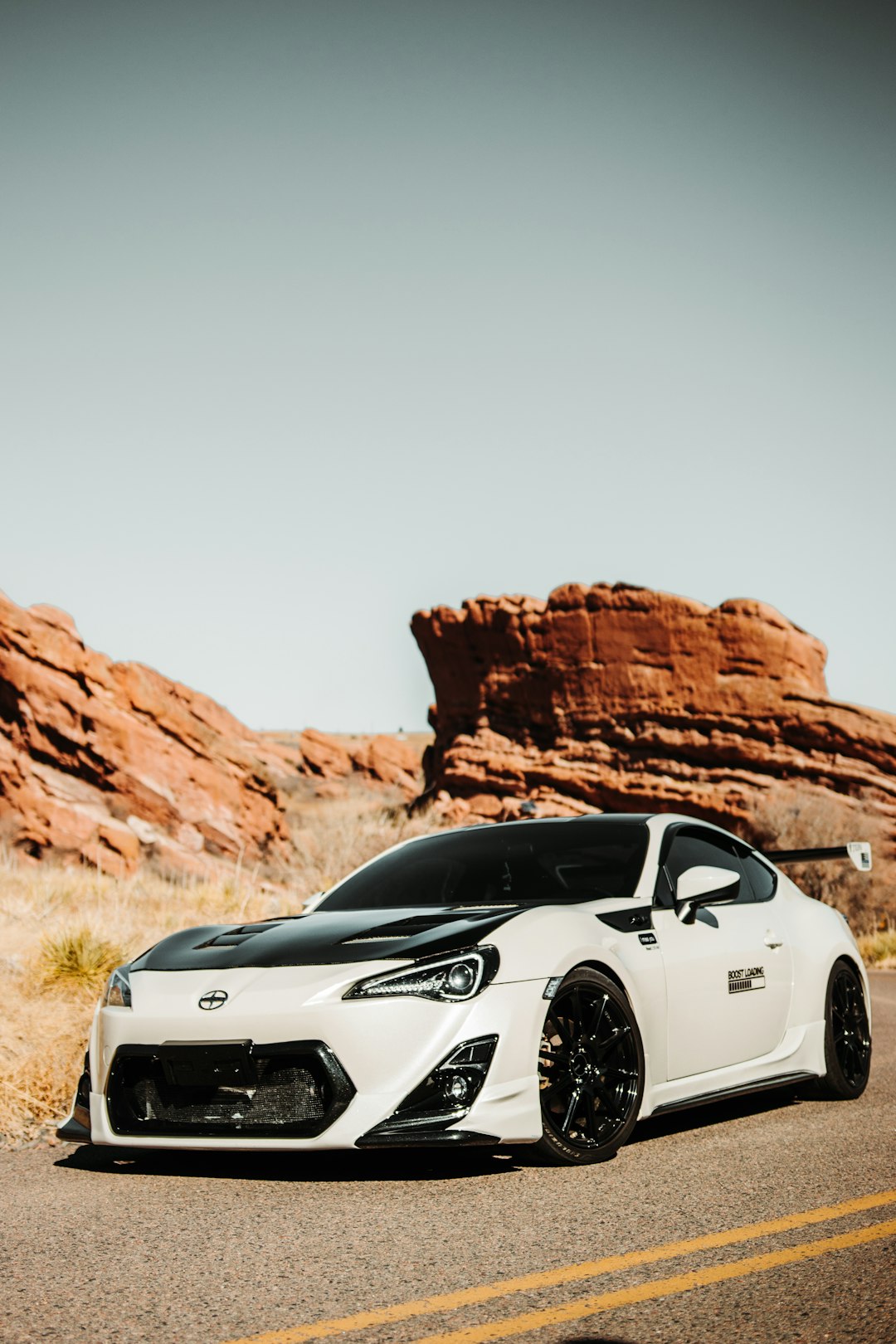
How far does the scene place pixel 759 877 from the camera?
7531mm

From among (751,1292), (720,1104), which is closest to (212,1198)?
(751,1292)

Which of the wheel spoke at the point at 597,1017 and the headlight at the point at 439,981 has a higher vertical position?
the headlight at the point at 439,981

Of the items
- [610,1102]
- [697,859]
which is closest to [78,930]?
[697,859]

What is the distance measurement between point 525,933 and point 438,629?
42293mm

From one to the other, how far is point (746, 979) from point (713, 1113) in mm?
870

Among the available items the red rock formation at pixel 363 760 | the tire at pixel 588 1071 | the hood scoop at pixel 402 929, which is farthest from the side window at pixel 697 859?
the red rock formation at pixel 363 760

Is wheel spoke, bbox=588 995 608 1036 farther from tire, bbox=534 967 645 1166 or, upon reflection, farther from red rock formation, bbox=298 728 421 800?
red rock formation, bbox=298 728 421 800

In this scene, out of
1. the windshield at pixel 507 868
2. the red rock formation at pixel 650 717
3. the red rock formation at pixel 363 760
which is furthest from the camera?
the red rock formation at pixel 363 760

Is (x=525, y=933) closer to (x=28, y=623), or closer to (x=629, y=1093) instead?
(x=629, y=1093)

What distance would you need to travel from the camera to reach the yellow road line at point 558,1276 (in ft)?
11.4

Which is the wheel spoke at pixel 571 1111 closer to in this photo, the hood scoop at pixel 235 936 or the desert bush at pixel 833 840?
the hood scoop at pixel 235 936

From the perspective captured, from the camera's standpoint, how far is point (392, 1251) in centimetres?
420

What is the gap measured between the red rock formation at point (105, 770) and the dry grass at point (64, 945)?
7.81 metres

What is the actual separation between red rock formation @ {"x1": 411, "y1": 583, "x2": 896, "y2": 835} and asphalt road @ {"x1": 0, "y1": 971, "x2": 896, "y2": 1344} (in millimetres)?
34412
